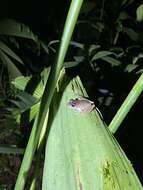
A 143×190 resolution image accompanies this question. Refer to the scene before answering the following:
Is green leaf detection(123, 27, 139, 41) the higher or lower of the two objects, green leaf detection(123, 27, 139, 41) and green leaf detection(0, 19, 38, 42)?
the higher

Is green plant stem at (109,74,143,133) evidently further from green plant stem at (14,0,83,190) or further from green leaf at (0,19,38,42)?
green leaf at (0,19,38,42)

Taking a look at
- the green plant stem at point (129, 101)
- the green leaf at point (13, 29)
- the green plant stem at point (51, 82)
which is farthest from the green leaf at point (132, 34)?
the green plant stem at point (51, 82)

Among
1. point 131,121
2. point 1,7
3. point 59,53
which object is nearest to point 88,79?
point 131,121

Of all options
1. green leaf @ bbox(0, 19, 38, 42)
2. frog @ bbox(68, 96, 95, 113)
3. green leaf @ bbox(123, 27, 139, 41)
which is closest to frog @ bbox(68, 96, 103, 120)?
frog @ bbox(68, 96, 95, 113)

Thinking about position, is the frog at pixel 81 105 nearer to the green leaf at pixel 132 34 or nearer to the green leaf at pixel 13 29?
the green leaf at pixel 13 29

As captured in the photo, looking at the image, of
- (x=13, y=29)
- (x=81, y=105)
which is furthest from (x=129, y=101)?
(x=13, y=29)

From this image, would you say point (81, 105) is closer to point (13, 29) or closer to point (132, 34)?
point (13, 29)

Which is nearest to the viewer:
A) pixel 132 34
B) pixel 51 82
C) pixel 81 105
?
pixel 51 82

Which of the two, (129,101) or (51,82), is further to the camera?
(129,101)

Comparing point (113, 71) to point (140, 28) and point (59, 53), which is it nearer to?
point (140, 28)
